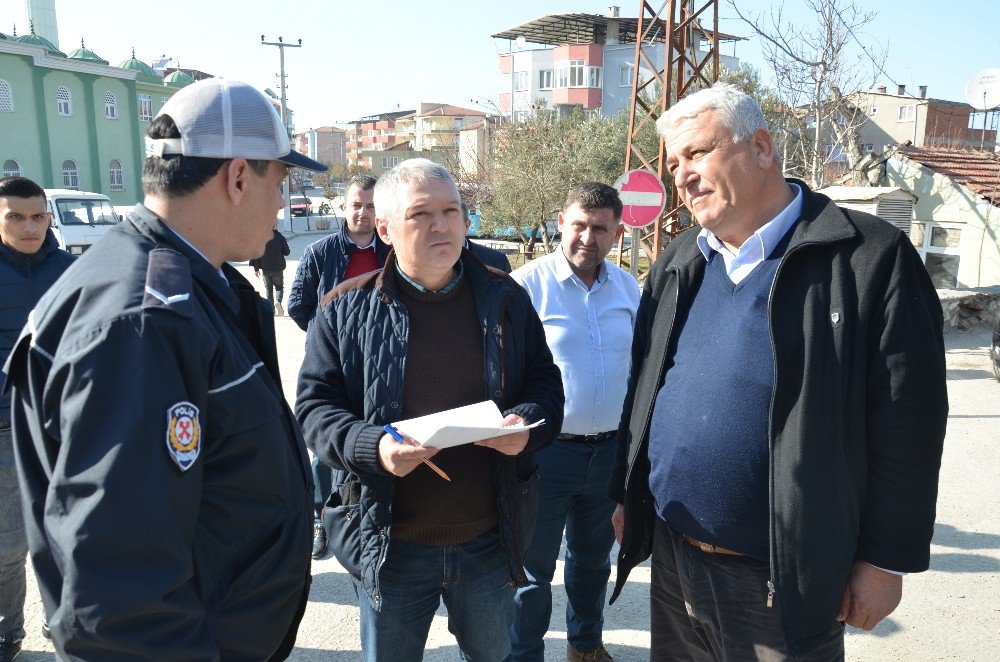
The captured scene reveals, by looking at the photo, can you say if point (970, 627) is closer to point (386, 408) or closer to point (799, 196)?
point (799, 196)

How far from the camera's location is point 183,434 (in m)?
1.34

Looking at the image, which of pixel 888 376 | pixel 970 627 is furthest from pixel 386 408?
pixel 970 627

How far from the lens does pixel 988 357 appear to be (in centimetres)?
945

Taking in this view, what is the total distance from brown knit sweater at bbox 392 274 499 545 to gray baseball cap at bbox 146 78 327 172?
83cm

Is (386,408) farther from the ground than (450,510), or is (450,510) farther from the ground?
(386,408)

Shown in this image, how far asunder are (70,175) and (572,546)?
42060 millimetres

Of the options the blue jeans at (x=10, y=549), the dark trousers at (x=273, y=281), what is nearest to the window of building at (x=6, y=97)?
the dark trousers at (x=273, y=281)

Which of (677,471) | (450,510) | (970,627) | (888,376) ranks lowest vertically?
(970,627)

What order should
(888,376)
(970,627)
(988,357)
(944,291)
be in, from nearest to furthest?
(888,376)
(970,627)
(988,357)
(944,291)

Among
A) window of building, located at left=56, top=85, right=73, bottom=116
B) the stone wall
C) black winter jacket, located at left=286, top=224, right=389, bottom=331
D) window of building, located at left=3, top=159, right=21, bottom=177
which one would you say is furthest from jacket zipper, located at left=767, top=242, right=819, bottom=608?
window of building, located at left=56, top=85, right=73, bottom=116

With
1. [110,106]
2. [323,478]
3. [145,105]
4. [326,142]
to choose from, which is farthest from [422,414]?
[326,142]

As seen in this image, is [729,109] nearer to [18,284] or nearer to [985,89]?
[18,284]

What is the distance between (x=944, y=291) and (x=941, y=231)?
258cm

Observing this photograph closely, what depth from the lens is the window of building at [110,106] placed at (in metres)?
38.7
